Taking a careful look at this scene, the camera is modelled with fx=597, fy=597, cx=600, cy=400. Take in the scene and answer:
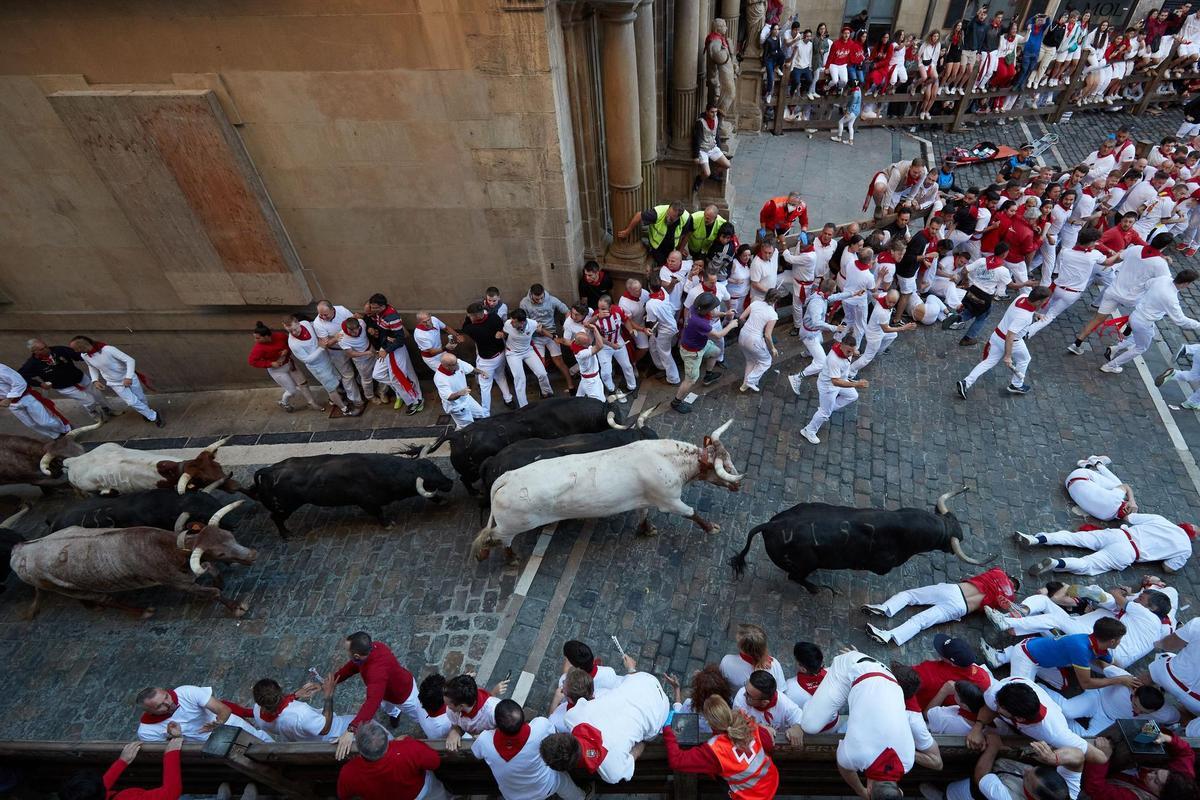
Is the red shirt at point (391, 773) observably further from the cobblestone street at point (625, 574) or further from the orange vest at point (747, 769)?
the orange vest at point (747, 769)

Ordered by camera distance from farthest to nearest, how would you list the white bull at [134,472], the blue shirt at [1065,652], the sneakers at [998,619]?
the white bull at [134,472], the sneakers at [998,619], the blue shirt at [1065,652]

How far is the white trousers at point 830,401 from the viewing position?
8117 millimetres

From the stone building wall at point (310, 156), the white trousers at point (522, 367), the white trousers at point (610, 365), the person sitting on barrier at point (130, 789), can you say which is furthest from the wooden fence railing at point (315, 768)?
the stone building wall at point (310, 156)

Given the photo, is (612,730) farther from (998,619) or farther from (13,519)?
(13,519)

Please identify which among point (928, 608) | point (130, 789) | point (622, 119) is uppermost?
point (622, 119)

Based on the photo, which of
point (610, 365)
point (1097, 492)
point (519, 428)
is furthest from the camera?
point (610, 365)

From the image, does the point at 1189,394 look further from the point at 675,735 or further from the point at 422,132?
the point at 422,132

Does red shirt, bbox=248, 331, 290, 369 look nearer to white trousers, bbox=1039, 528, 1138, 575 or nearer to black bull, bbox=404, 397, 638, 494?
black bull, bbox=404, 397, 638, 494

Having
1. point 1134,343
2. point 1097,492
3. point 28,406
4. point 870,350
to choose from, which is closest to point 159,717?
point 28,406

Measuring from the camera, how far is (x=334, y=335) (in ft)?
30.4

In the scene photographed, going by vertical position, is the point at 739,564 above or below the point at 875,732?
below

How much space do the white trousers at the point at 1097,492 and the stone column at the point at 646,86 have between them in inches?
287

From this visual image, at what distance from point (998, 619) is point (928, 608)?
62 centimetres

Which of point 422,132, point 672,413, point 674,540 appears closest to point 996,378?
point 672,413
